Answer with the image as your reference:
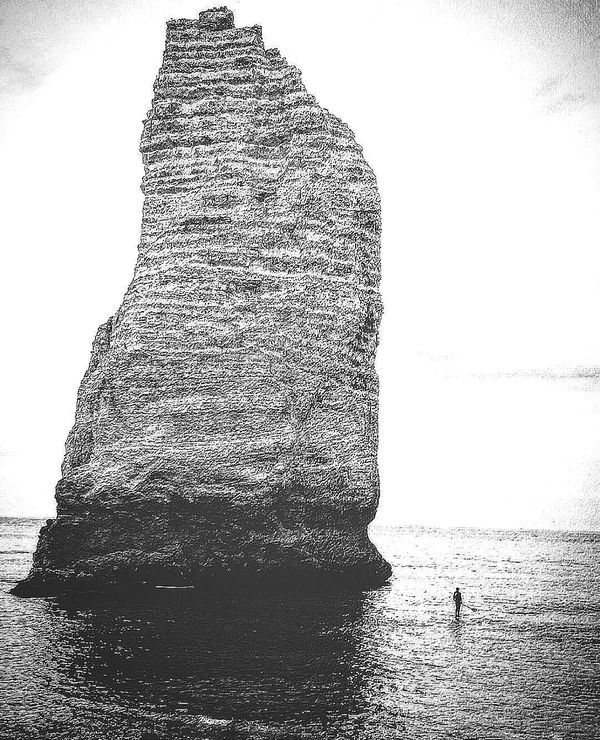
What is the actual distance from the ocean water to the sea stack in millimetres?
1967

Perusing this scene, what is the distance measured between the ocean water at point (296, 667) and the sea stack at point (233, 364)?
77.4 inches

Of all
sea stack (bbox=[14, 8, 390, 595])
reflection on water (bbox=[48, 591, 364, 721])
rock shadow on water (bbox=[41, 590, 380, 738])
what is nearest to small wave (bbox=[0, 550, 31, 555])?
sea stack (bbox=[14, 8, 390, 595])

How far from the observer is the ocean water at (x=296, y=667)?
12766mm

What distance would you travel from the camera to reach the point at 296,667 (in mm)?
16172

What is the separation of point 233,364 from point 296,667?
1209cm

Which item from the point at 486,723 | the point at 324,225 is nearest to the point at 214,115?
the point at 324,225

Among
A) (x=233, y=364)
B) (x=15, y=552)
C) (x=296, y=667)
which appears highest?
(x=233, y=364)

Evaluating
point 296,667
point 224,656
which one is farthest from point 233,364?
point 296,667

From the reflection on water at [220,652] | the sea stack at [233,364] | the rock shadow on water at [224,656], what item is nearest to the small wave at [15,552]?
the sea stack at [233,364]

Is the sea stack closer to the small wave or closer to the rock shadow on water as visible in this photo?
the rock shadow on water

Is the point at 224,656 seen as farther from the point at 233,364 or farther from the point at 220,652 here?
the point at 233,364

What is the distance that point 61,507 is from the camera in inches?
971

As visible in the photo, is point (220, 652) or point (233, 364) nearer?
point (220, 652)

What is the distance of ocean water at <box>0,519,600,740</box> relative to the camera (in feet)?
41.9
